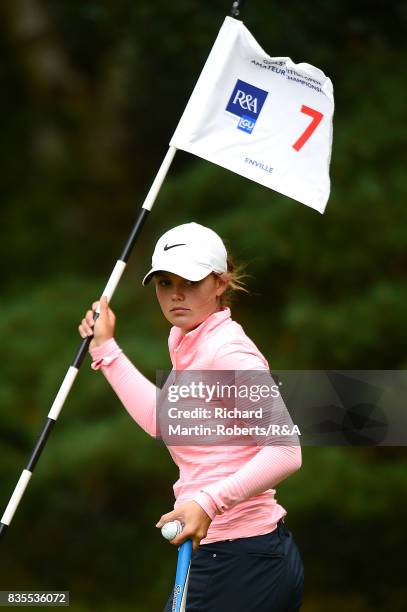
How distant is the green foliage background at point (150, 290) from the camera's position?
15.6ft

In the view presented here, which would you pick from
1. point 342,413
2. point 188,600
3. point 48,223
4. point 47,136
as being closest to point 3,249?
point 48,223

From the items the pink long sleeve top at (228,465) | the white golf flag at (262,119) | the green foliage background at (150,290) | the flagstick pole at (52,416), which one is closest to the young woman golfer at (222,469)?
the pink long sleeve top at (228,465)

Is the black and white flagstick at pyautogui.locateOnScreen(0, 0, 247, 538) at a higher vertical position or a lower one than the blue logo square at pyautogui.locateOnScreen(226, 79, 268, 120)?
lower

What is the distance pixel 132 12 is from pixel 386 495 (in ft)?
8.21

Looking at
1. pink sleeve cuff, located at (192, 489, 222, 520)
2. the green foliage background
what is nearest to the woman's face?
pink sleeve cuff, located at (192, 489, 222, 520)

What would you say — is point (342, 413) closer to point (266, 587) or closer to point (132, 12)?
point (266, 587)

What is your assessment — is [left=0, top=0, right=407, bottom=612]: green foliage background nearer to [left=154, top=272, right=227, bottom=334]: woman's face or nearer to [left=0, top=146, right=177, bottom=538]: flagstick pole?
[left=0, top=146, right=177, bottom=538]: flagstick pole

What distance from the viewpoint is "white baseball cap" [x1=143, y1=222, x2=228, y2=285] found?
218 cm

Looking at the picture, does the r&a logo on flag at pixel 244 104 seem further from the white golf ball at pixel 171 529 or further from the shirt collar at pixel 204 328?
the white golf ball at pixel 171 529

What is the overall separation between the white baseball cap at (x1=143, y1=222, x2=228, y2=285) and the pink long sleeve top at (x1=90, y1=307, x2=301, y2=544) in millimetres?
→ 101

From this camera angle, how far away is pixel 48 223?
6242 mm

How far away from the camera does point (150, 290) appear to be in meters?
5.48

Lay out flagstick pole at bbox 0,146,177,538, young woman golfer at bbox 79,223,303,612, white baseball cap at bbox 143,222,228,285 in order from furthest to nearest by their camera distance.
A: 1. flagstick pole at bbox 0,146,177,538
2. white baseball cap at bbox 143,222,228,285
3. young woman golfer at bbox 79,223,303,612

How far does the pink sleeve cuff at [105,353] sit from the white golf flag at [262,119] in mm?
601
